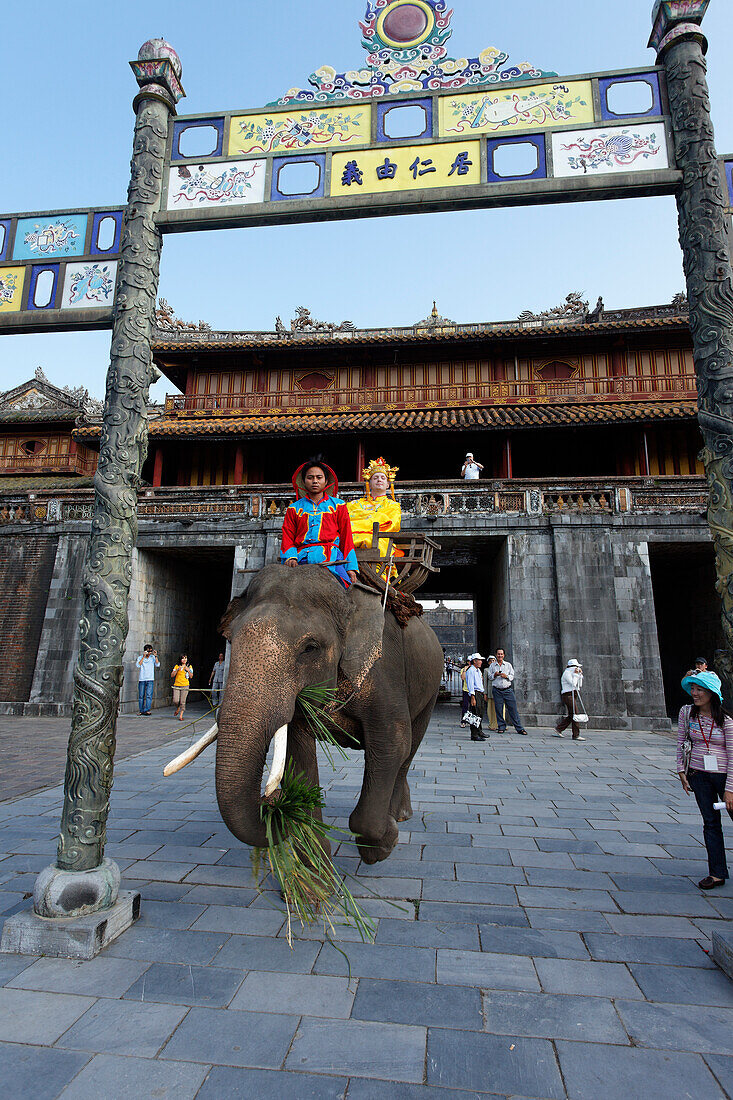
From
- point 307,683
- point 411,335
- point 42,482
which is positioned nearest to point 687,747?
point 307,683

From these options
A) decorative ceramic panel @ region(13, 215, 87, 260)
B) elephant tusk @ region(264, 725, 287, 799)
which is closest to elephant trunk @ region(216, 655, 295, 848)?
elephant tusk @ region(264, 725, 287, 799)

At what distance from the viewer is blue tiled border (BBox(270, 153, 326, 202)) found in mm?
4434

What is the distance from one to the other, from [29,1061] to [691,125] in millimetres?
6041

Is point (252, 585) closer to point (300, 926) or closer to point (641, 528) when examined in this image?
point (300, 926)

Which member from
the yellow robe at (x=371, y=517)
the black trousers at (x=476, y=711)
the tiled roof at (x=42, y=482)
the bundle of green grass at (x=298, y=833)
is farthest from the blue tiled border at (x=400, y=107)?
the tiled roof at (x=42, y=482)

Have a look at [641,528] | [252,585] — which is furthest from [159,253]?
[641,528]

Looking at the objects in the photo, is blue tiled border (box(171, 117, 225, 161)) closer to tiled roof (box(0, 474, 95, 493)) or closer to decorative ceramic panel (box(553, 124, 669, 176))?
decorative ceramic panel (box(553, 124, 669, 176))

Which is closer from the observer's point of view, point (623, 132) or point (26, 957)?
point (26, 957)

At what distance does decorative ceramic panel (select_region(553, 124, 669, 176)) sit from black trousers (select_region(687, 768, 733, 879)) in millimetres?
4213

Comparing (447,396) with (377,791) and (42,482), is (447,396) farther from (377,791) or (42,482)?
(377,791)

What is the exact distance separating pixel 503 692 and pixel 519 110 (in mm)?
10336

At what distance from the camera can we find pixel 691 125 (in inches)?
151

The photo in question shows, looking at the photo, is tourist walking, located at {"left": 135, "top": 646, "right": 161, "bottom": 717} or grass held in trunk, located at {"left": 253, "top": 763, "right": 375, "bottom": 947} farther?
tourist walking, located at {"left": 135, "top": 646, "right": 161, "bottom": 717}

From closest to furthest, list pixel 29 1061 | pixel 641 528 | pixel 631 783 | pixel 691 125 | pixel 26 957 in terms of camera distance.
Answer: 1. pixel 29 1061
2. pixel 26 957
3. pixel 691 125
4. pixel 631 783
5. pixel 641 528
